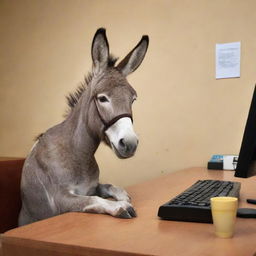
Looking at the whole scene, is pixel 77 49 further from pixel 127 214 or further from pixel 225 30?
pixel 127 214

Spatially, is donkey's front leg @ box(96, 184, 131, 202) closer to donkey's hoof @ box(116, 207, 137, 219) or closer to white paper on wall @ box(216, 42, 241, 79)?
donkey's hoof @ box(116, 207, 137, 219)

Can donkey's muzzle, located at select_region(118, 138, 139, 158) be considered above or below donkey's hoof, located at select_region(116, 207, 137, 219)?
above

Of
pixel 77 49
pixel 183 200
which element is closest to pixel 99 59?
pixel 183 200

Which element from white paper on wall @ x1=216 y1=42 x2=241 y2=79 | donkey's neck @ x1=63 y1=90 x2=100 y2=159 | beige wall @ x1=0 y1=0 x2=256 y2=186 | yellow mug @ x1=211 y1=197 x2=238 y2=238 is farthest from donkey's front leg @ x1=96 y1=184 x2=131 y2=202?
white paper on wall @ x1=216 y1=42 x2=241 y2=79

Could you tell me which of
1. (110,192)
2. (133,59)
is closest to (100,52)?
(133,59)

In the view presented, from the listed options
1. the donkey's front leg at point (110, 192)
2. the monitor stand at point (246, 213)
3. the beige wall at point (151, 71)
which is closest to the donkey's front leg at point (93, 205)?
the donkey's front leg at point (110, 192)

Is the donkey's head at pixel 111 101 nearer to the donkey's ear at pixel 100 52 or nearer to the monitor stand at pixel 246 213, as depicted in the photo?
the donkey's ear at pixel 100 52

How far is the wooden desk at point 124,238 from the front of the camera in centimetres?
62

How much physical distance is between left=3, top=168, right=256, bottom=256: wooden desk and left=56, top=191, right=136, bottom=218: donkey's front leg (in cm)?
2

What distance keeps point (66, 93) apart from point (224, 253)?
1813 millimetres

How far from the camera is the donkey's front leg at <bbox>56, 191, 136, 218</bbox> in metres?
0.88

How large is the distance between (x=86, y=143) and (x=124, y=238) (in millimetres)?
602

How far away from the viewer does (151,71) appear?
203 cm

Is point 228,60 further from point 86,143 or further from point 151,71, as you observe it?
point 86,143
